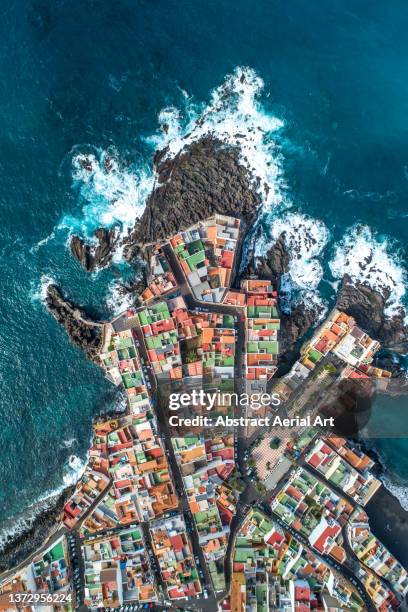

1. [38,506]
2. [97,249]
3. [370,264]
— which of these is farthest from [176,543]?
[370,264]

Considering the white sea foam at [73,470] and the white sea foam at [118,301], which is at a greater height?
the white sea foam at [118,301]

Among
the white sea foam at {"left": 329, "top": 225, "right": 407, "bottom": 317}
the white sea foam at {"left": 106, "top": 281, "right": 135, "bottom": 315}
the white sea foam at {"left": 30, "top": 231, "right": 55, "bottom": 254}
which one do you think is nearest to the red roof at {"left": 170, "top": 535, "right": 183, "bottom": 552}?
the white sea foam at {"left": 106, "top": 281, "right": 135, "bottom": 315}

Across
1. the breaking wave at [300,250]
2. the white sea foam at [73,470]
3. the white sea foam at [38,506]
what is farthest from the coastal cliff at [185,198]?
the white sea foam at [38,506]

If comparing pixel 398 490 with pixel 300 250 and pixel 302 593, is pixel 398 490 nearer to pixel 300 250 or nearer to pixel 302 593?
pixel 302 593

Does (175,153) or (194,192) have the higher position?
(175,153)

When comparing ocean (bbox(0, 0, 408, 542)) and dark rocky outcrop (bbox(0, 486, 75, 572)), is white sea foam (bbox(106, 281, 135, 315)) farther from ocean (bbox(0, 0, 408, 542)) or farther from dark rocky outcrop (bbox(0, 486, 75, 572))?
dark rocky outcrop (bbox(0, 486, 75, 572))

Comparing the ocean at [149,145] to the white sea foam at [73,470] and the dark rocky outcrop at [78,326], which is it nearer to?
the white sea foam at [73,470]

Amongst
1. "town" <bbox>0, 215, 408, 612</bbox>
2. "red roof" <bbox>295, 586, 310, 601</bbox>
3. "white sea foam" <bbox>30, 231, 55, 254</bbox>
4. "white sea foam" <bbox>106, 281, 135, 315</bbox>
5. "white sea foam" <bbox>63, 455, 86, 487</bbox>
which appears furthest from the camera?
"white sea foam" <bbox>30, 231, 55, 254</bbox>
